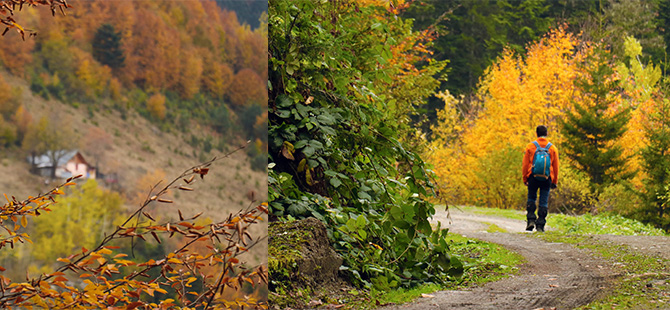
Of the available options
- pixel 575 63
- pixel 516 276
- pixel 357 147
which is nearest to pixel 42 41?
pixel 357 147

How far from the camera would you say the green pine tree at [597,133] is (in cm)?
1630

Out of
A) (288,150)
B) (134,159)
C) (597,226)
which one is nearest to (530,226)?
(597,226)

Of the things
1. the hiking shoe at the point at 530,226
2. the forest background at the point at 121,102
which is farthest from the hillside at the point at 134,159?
the hiking shoe at the point at 530,226

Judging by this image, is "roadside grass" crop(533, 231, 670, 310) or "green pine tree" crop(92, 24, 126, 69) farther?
"roadside grass" crop(533, 231, 670, 310)

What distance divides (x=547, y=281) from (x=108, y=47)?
10.8 feet

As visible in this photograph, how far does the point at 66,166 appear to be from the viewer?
7.53 ft

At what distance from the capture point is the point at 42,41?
2.37m

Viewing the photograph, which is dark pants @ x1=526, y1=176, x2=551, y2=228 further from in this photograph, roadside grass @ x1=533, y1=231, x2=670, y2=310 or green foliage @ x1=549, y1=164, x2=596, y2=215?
green foliage @ x1=549, y1=164, x2=596, y2=215

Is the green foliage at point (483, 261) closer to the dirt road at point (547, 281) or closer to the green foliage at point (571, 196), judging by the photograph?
the dirt road at point (547, 281)

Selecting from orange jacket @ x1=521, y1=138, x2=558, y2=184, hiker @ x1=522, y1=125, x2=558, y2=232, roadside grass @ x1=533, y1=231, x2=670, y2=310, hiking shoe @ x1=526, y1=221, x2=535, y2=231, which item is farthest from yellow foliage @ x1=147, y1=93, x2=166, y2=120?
hiking shoe @ x1=526, y1=221, x2=535, y2=231

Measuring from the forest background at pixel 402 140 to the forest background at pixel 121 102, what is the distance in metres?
1.35

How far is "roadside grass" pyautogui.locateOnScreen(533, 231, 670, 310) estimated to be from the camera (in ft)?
11.5

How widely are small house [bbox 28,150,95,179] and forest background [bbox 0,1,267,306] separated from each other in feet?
0.07

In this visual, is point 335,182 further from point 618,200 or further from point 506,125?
point 506,125
